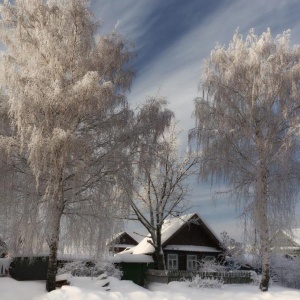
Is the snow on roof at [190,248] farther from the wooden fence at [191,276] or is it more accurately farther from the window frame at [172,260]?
the wooden fence at [191,276]

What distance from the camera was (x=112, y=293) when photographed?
1569 cm

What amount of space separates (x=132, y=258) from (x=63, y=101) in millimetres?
16893

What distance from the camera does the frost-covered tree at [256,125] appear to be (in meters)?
19.9

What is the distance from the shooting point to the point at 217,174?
21.4 m

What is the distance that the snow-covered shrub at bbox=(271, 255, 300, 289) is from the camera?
83.5 ft

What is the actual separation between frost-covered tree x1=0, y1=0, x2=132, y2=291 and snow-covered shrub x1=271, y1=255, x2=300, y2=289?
14753 mm

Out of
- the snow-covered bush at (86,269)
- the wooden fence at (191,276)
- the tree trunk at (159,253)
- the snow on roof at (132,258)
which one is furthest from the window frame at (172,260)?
the snow-covered bush at (86,269)

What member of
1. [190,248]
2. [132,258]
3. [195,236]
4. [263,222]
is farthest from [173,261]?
[263,222]

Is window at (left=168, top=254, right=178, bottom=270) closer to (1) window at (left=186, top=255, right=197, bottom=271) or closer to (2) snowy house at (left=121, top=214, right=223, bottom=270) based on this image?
(2) snowy house at (left=121, top=214, right=223, bottom=270)

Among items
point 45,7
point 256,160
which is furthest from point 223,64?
point 45,7

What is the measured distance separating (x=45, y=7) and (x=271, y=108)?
12258 mm

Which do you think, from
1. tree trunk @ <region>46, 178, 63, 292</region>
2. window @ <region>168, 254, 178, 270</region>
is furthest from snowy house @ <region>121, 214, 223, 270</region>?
tree trunk @ <region>46, 178, 63, 292</region>

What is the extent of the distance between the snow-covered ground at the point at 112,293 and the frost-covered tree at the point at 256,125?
1.83 metres

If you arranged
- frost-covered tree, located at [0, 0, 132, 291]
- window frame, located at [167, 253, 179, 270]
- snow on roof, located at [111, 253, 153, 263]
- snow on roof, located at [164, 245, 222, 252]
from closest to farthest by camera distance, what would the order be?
frost-covered tree, located at [0, 0, 132, 291] < snow on roof, located at [111, 253, 153, 263] < snow on roof, located at [164, 245, 222, 252] < window frame, located at [167, 253, 179, 270]
